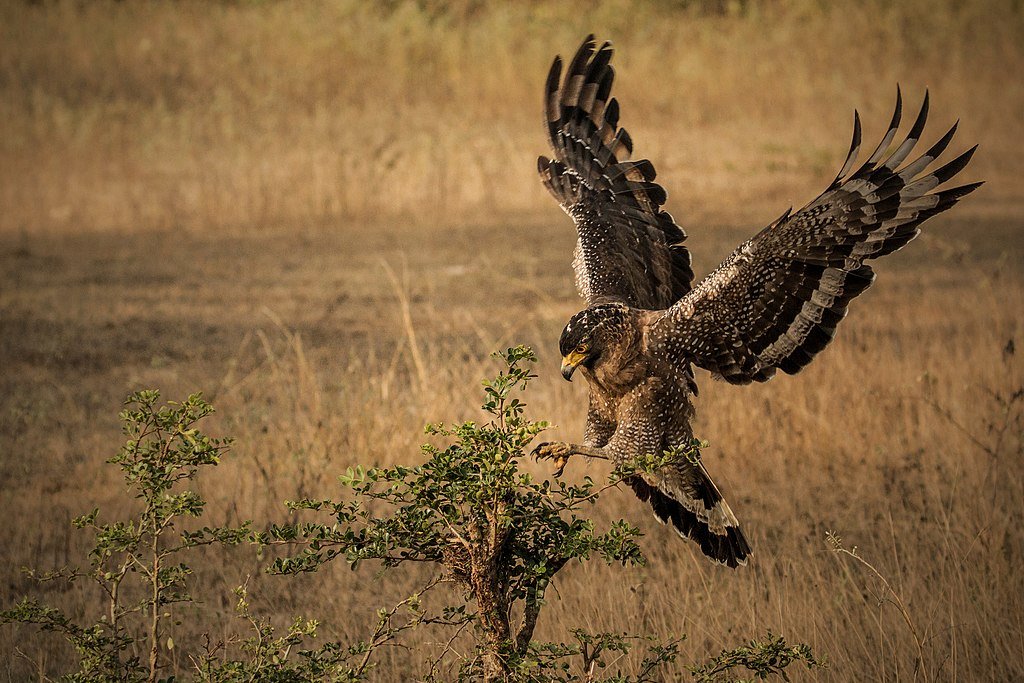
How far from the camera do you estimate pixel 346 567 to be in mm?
5547

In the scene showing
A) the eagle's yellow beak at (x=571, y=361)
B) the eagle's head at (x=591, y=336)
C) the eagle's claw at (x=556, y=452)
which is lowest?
the eagle's claw at (x=556, y=452)

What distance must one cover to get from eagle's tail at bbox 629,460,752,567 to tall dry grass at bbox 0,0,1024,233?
9.70 metres

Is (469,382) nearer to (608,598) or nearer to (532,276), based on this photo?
(608,598)

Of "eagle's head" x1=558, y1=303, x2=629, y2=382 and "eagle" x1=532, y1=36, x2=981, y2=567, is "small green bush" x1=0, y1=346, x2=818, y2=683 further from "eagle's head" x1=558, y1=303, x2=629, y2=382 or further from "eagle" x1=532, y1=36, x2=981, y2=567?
"eagle's head" x1=558, y1=303, x2=629, y2=382

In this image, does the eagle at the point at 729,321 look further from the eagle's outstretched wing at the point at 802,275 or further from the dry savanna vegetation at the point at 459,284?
the dry savanna vegetation at the point at 459,284

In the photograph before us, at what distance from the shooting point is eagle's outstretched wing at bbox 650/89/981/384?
389 cm

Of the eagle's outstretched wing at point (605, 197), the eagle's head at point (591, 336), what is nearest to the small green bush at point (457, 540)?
the eagle's head at point (591, 336)

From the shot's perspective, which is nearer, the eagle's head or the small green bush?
the small green bush

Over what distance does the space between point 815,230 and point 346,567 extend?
2664 mm

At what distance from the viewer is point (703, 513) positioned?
4.37 m

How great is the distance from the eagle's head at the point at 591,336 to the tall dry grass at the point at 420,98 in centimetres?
985

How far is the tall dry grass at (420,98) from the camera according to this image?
14.5 m

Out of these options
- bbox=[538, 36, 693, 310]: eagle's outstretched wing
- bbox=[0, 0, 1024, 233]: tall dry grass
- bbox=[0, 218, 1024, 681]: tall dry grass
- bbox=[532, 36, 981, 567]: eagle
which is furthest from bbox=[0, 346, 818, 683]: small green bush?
bbox=[0, 0, 1024, 233]: tall dry grass

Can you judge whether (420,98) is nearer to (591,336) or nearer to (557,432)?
(557,432)
